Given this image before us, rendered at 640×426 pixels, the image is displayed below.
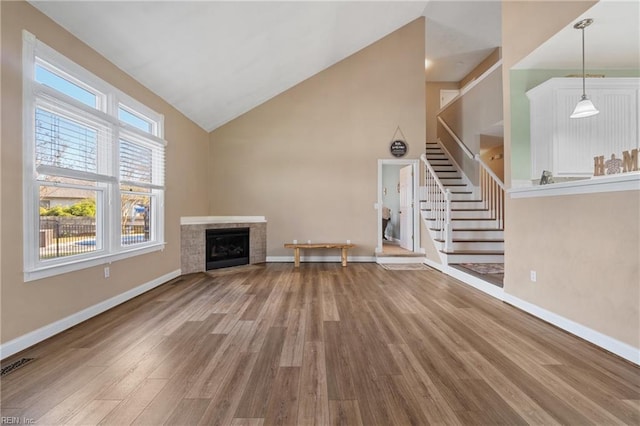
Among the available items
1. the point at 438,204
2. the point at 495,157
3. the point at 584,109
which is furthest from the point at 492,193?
the point at 495,157

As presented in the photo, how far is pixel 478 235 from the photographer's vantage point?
17.1 feet

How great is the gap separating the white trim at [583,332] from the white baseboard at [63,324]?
445cm

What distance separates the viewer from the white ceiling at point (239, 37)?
114 inches

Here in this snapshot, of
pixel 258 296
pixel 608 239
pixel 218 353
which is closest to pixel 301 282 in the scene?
pixel 258 296

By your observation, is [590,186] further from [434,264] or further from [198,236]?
[198,236]

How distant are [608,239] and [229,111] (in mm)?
5770

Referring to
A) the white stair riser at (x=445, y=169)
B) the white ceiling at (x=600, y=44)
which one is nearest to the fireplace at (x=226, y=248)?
the white stair riser at (x=445, y=169)

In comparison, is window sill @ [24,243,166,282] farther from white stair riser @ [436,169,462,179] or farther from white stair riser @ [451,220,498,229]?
white stair riser @ [436,169,462,179]

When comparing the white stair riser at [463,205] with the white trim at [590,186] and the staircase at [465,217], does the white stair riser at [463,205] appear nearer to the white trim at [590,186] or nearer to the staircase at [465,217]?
the staircase at [465,217]

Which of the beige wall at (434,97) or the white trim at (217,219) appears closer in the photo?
the white trim at (217,219)

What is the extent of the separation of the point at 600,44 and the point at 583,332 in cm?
277

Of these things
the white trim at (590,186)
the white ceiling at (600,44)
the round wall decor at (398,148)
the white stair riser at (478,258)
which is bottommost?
the white stair riser at (478,258)

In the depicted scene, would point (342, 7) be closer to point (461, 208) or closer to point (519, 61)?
point (519, 61)

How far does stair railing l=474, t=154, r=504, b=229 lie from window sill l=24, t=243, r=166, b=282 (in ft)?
18.7
